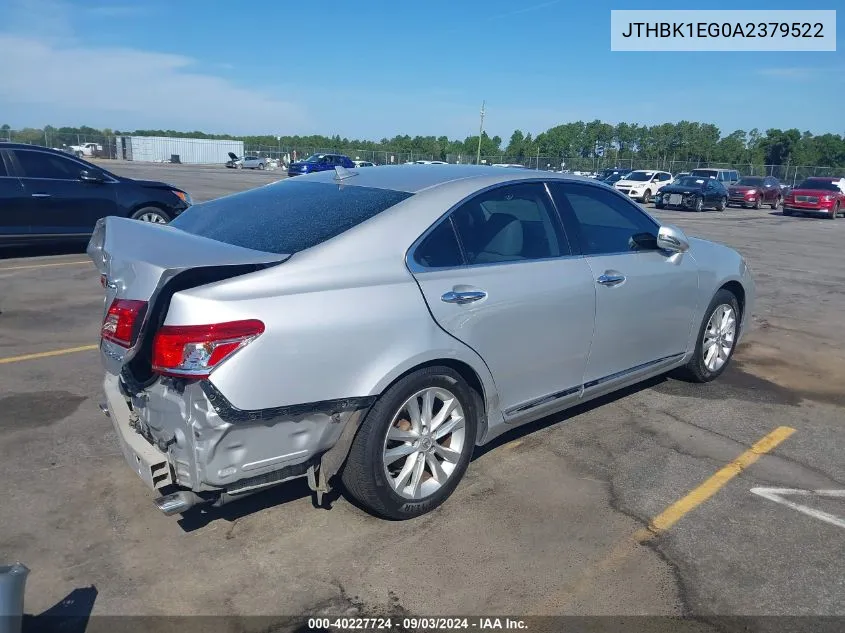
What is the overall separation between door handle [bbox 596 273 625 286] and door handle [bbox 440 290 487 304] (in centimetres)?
100

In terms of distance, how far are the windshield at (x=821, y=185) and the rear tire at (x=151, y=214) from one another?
1087 inches

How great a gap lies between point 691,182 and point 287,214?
29.1 metres

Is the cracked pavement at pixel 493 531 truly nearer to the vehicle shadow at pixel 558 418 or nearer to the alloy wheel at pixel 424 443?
the vehicle shadow at pixel 558 418

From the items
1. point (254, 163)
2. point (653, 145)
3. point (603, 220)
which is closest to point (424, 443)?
point (603, 220)

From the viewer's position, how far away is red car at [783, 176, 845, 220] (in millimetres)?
28438

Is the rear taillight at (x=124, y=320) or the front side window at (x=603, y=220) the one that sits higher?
the front side window at (x=603, y=220)

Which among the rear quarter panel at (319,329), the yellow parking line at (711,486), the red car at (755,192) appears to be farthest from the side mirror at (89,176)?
the red car at (755,192)

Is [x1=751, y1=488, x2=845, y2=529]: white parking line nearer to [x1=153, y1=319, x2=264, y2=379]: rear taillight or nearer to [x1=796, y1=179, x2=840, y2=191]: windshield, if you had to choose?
[x1=153, y1=319, x2=264, y2=379]: rear taillight

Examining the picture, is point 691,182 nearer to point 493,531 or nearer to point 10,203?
point 10,203

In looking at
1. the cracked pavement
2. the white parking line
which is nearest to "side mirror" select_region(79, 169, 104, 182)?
the cracked pavement

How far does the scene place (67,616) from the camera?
269 cm

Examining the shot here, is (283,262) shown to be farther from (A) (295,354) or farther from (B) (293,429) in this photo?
(B) (293,429)

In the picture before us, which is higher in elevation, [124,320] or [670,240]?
[670,240]

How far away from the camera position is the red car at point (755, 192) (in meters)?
32.8
